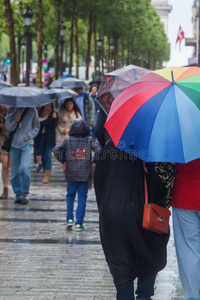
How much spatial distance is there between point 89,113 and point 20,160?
9.05 metres

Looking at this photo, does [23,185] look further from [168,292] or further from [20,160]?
[168,292]

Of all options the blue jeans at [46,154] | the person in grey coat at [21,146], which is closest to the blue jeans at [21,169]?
the person in grey coat at [21,146]

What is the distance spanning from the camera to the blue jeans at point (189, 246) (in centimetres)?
521

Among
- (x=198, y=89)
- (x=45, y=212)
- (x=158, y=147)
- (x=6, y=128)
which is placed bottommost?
(x=45, y=212)

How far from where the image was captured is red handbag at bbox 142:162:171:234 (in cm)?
496

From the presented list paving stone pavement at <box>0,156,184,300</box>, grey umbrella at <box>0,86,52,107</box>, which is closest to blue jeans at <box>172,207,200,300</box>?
paving stone pavement at <box>0,156,184,300</box>

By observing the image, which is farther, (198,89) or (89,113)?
(89,113)

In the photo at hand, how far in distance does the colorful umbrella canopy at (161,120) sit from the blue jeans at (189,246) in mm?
659

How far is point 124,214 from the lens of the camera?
5059mm

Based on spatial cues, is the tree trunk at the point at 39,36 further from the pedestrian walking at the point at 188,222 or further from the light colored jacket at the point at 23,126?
the pedestrian walking at the point at 188,222

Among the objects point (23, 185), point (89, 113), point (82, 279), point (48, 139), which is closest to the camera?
point (82, 279)

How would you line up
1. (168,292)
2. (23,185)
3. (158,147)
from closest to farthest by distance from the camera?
(158,147) < (168,292) < (23,185)

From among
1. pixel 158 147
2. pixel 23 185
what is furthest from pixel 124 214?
pixel 23 185

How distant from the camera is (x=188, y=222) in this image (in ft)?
17.1
